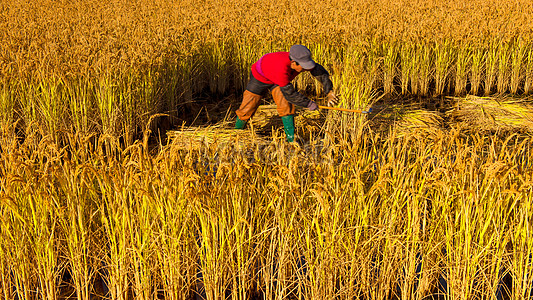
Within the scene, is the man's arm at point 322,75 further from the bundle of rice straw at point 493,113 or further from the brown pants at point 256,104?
the bundle of rice straw at point 493,113

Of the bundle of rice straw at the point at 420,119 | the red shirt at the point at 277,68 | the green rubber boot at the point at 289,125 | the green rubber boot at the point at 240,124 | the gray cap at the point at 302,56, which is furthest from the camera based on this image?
the bundle of rice straw at the point at 420,119

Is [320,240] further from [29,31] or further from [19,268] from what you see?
[29,31]

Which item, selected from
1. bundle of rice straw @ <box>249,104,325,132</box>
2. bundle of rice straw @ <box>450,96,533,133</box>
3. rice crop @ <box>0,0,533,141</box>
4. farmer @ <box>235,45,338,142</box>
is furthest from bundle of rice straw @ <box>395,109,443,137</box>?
farmer @ <box>235,45,338,142</box>

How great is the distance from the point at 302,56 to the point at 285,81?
0.29 metres

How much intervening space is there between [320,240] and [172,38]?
3911mm

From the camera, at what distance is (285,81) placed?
3.78 metres

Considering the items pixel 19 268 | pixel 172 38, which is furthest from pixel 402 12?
pixel 19 268

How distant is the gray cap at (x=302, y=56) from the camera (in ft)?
11.7

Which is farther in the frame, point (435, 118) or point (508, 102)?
point (508, 102)

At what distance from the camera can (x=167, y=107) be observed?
15.5 ft

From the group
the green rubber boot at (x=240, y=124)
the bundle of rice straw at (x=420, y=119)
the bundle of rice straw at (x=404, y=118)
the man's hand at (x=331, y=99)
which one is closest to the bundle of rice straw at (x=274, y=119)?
the green rubber boot at (x=240, y=124)

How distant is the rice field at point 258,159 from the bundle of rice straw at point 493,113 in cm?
2

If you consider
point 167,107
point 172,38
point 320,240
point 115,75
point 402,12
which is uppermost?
point 402,12

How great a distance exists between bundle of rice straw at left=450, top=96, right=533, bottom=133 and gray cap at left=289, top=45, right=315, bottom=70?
1811 millimetres
